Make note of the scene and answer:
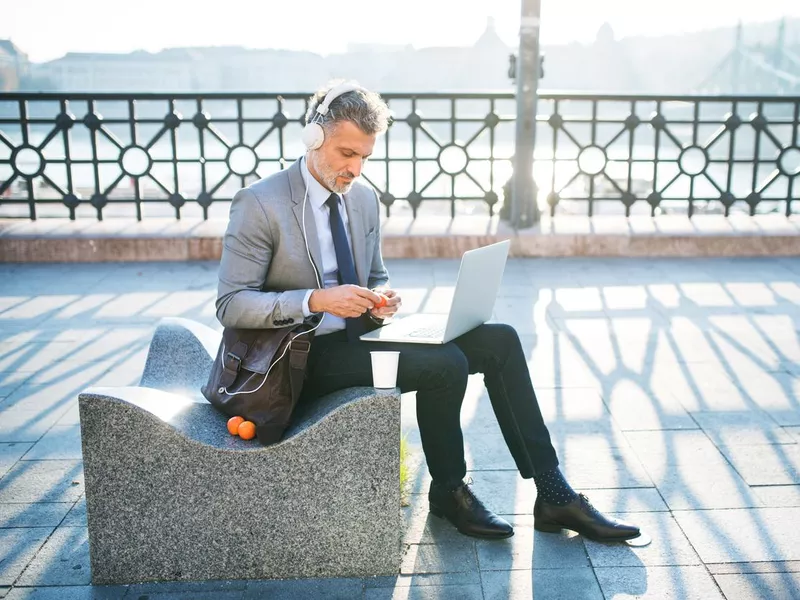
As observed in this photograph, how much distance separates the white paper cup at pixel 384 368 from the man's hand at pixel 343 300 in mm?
197

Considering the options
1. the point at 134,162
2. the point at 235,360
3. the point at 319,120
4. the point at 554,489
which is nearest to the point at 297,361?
the point at 235,360

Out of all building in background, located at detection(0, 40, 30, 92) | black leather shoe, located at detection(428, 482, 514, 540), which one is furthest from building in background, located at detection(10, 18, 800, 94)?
black leather shoe, located at detection(428, 482, 514, 540)

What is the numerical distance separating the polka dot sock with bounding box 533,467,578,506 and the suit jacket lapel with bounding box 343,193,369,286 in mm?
937

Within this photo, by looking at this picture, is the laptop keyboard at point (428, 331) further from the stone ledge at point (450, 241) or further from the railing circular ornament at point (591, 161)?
the railing circular ornament at point (591, 161)

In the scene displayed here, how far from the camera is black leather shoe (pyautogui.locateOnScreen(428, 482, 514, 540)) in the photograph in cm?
302

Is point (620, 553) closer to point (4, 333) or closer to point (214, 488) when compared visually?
point (214, 488)

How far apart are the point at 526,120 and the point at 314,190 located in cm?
500

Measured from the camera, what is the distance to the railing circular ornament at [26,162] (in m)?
7.76

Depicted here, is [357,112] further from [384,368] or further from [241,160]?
[241,160]

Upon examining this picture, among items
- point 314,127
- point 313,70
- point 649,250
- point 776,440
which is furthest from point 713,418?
point 313,70

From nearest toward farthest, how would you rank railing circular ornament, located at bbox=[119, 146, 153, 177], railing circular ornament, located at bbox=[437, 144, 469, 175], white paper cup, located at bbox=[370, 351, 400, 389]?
white paper cup, located at bbox=[370, 351, 400, 389], railing circular ornament, located at bbox=[119, 146, 153, 177], railing circular ornament, located at bbox=[437, 144, 469, 175]

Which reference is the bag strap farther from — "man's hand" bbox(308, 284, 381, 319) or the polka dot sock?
the polka dot sock

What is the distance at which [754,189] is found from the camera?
27.1ft

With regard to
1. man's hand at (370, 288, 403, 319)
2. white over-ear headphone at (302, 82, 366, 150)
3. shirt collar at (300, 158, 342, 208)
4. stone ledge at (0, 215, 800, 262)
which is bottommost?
stone ledge at (0, 215, 800, 262)
